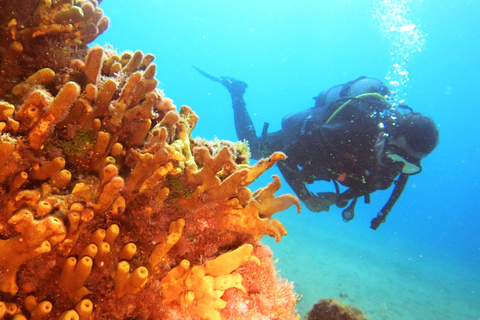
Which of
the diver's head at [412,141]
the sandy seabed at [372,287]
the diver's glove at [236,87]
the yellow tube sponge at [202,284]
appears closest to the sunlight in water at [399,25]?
the sandy seabed at [372,287]

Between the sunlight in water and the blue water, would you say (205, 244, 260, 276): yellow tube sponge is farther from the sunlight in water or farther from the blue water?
the sunlight in water

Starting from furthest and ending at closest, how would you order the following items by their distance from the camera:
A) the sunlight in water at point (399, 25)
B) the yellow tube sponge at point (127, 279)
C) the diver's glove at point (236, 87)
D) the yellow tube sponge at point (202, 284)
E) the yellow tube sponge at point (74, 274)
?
1. the sunlight in water at point (399, 25)
2. the diver's glove at point (236, 87)
3. the yellow tube sponge at point (202, 284)
4. the yellow tube sponge at point (127, 279)
5. the yellow tube sponge at point (74, 274)

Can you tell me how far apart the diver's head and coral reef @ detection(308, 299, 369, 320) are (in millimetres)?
3373

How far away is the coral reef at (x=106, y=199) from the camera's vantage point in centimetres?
165

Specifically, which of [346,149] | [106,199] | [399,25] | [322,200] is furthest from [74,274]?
[399,25]

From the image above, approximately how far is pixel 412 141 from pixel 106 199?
239 inches

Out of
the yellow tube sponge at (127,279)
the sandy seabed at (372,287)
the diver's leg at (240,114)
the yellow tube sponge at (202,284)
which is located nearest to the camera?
the yellow tube sponge at (127,279)

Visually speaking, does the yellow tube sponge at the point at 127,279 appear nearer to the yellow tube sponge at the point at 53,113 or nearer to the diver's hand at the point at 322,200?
the yellow tube sponge at the point at 53,113

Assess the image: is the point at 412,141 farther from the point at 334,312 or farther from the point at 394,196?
the point at 334,312

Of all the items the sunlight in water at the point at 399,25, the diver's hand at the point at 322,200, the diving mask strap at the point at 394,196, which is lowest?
the diver's hand at the point at 322,200

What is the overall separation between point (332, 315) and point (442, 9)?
330ft

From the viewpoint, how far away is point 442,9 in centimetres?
7338

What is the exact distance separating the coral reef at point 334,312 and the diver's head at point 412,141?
3.37 m

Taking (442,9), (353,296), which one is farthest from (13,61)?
(442,9)
